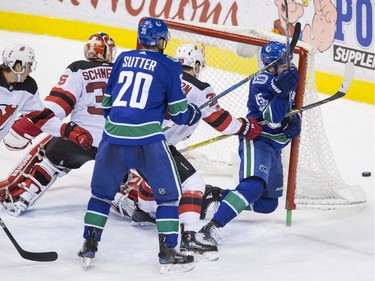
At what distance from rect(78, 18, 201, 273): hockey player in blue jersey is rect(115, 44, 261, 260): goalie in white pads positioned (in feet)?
0.69

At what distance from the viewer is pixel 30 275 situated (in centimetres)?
350

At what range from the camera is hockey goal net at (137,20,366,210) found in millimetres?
4328

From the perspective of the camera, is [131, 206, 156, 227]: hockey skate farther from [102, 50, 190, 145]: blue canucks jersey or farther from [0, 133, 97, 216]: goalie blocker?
[102, 50, 190, 145]: blue canucks jersey

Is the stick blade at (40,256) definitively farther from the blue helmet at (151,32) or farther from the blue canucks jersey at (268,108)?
the blue canucks jersey at (268,108)

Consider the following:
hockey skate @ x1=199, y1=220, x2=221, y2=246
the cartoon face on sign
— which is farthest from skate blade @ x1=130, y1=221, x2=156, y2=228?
the cartoon face on sign

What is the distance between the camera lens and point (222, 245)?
4.04m

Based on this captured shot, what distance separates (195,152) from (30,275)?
6.51ft

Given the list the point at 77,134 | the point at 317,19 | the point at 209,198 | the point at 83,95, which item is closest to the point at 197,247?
the point at 209,198

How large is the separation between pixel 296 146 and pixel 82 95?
3.38 feet

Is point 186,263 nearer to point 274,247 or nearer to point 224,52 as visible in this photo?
point 274,247

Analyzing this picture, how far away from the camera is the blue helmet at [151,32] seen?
3.59 meters

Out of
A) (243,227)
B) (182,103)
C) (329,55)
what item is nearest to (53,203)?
(243,227)

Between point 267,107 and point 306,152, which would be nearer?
point 267,107

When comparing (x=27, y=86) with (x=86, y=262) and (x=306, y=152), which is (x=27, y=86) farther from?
(x=306, y=152)
